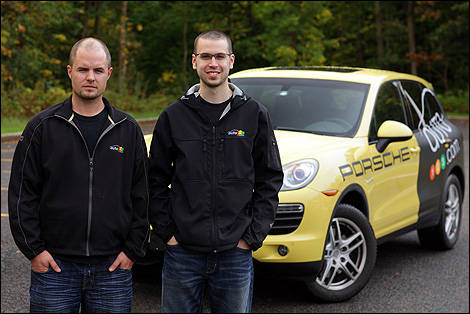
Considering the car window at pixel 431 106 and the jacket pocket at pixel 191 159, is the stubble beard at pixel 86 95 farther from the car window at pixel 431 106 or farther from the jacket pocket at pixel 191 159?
the car window at pixel 431 106

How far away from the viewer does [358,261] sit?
555 centimetres

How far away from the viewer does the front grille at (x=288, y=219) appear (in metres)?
5.00

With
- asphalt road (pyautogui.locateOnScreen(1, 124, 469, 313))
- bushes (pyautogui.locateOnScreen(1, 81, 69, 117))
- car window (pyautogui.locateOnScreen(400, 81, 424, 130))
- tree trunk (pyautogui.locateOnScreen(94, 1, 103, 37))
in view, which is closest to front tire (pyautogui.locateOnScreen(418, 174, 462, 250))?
asphalt road (pyautogui.locateOnScreen(1, 124, 469, 313))

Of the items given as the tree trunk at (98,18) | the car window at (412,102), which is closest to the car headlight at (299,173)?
the car window at (412,102)

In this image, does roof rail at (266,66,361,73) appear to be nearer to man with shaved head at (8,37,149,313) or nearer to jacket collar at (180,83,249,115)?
jacket collar at (180,83,249,115)

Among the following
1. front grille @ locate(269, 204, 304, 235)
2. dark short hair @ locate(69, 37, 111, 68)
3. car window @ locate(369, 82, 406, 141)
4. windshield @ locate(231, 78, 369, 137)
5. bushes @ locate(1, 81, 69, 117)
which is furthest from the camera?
bushes @ locate(1, 81, 69, 117)

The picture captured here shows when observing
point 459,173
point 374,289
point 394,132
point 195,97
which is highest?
point 195,97

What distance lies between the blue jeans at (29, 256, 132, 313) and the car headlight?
253 cm

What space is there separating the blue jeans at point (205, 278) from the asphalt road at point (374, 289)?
7.96ft

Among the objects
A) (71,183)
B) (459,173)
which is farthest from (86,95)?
(459,173)

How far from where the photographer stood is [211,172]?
2.50 m

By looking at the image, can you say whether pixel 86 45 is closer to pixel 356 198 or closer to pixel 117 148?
pixel 117 148

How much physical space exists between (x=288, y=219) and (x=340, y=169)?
63 cm

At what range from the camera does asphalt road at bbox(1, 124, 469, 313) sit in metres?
5.44
